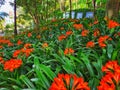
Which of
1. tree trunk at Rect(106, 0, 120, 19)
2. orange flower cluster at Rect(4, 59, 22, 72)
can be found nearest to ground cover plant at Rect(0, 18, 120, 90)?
orange flower cluster at Rect(4, 59, 22, 72)

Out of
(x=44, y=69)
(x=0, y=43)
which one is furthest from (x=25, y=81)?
(x=0, y=43)

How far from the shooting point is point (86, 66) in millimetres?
3924

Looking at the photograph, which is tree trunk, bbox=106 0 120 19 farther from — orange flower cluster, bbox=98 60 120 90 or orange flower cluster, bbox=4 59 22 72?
orange flower cluster, bbox=98 60 120 90

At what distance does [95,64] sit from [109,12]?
724 cm

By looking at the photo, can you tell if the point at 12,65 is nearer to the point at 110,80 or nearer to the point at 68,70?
the point at 68,70

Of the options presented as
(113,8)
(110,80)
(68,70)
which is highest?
(113,8)

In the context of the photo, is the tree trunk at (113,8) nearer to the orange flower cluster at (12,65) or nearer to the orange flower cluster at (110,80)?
the orange flower cluster at (12,65)

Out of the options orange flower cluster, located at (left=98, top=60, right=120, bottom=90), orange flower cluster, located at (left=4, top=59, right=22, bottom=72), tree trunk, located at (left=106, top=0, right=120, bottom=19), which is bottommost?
orange flower cluster, located at (left=4, top=59, right=22, bottom=72)

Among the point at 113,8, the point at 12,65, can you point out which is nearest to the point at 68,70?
the point at 12,65

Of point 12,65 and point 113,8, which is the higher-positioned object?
point 113,8

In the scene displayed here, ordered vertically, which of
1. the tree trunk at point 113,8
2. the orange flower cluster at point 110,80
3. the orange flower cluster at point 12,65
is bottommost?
the orange flower cluster at point 12,65

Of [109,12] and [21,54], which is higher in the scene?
[109,12]

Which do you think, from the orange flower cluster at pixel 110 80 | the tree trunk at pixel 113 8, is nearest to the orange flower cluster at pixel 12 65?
the orange flower cluster at pixel 110 80

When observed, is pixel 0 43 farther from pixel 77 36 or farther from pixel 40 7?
pixel 40 7
